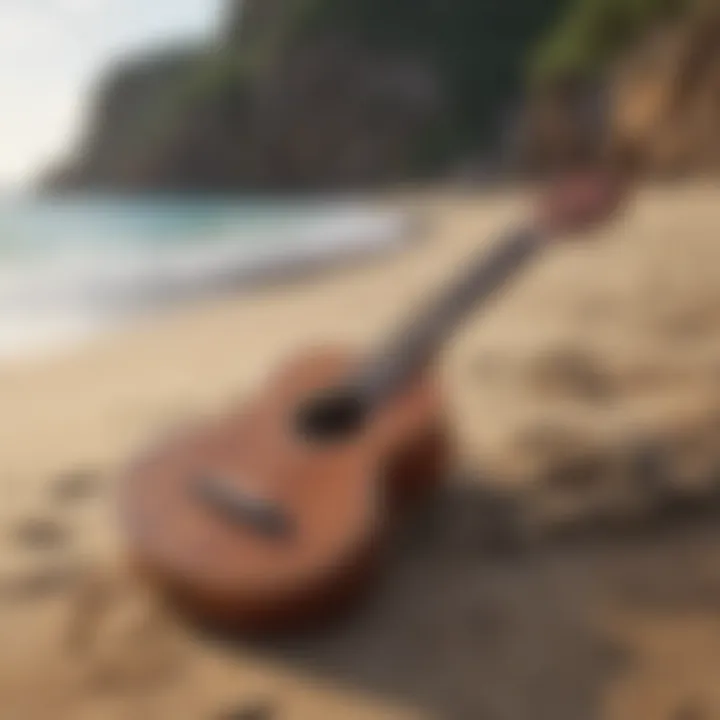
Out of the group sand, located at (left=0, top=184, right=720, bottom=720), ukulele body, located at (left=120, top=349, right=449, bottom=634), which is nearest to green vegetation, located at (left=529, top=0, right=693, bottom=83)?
sand, located at (left=0, top=184, right=720, bottom=720)

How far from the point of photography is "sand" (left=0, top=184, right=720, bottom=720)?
18.2 inches

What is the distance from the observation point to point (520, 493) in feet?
1.99

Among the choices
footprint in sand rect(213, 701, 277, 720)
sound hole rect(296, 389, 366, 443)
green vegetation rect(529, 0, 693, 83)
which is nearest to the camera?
footprint in sand rect(213, 701, 277, 720)

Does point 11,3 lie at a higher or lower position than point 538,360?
higher

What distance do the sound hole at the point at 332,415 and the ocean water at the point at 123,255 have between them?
14 cm

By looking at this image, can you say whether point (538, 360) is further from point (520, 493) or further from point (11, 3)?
point (11, 3)

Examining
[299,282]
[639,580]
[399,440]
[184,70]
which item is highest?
[184,70]

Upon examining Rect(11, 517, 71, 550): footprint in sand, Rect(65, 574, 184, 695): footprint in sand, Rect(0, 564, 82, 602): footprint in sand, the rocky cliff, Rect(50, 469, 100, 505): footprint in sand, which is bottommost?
Rect(65, 574, 184, 695): footprint in sand

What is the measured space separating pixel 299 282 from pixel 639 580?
313 millimetres

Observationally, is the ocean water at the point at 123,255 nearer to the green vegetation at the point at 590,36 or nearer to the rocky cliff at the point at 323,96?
the rocky cliff at the point at 323,96

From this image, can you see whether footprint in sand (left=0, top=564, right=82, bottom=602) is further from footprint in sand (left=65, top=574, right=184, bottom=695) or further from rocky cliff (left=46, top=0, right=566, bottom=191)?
rocky cliff (left=46, top=0, right=566, bottom=191)

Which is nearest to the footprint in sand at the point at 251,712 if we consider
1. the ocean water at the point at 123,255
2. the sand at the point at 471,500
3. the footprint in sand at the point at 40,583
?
the sand at the point at 471,500

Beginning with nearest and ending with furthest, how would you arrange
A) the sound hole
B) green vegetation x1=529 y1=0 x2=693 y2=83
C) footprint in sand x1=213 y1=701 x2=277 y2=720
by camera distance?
footprint in sand x1=213 y1=701 x2=277 y2=720 < the sound hole < green vegetation x1=529 y1=0 x2=693 y2=83

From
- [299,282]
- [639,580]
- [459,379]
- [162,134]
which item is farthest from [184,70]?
[639,580]
